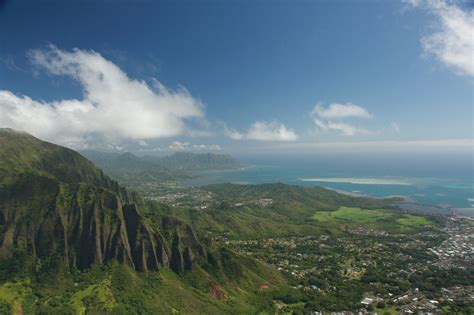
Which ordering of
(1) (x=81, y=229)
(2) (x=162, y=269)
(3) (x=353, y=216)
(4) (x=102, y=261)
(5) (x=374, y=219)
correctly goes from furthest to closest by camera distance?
(3) (x=353, y=216), (5) (x=374, y=219), (1) (x=81, y=229), (2) (x=162, y=269), (4) (x=102, y=261)

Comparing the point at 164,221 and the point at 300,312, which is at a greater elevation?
the point at 164,221

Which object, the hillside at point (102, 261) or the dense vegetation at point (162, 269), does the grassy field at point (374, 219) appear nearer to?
the dense vegetation at point (162, 269)

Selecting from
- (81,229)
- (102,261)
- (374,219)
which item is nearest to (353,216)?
(374,219)

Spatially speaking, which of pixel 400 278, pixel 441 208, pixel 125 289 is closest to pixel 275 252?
pixel 400 278

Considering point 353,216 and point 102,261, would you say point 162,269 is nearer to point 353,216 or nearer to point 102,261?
point 102,261

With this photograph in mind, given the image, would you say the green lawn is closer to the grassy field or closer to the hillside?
the grassy field

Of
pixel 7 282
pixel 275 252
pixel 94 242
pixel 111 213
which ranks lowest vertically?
pixel 275 252

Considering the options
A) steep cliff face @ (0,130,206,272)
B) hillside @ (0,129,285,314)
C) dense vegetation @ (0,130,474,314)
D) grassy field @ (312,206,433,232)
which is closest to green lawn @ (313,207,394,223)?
grassy field @ (312,206,433,232)

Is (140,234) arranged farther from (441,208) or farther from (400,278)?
(441,208)
